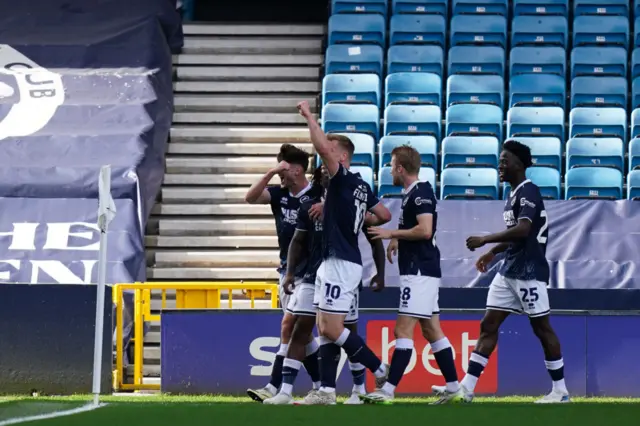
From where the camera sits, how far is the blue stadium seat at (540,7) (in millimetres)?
18562

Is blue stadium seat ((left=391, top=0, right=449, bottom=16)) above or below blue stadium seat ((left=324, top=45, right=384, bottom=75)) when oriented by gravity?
above

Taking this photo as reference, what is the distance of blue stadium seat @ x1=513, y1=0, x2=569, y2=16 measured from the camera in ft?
60.9

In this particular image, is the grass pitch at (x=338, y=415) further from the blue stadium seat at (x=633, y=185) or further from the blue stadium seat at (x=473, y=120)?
the blue stadium seat at (x=473, y=120)

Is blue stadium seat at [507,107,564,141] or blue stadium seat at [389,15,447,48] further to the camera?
blue stadium seat at [389,15,447,48]

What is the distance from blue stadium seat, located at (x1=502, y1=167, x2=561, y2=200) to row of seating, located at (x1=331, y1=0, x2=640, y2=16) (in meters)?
3.38

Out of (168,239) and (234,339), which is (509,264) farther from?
(168,239)

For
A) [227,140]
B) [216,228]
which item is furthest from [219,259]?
[227,140]

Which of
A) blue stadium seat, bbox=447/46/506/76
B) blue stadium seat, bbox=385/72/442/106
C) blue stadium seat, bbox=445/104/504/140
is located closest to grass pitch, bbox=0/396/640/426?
blue stadium seat, bbox=445/104/504/140

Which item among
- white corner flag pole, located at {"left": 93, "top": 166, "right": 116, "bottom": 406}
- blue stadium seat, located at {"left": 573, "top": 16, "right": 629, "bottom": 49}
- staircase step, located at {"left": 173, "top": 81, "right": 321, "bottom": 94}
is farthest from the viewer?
blue stadium seat, located at {"left": 573, "top": 16, "right": 629, "bottom": 49}

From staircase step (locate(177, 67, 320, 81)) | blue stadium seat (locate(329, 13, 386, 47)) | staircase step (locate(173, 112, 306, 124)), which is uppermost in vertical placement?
blue stadium seat (locate(329, 13, 386, 47))

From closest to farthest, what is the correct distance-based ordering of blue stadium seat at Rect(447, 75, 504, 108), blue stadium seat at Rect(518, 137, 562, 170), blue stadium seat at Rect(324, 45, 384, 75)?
blue stadium seat at Rect(518, 137, 562, 170) < blue stadium seat at Rect(447, 75, 504, 108) < blue stadium seat at Rect(324, 45, 384, 75)

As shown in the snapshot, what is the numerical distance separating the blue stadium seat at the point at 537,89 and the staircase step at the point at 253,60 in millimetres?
2901

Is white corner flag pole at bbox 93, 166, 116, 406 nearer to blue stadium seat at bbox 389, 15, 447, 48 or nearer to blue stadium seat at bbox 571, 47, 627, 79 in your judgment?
blue stadium seat at bbox 389, 15, 447, 48

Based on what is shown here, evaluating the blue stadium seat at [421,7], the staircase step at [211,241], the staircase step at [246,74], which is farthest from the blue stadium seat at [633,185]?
the staircase step at [246,74]
